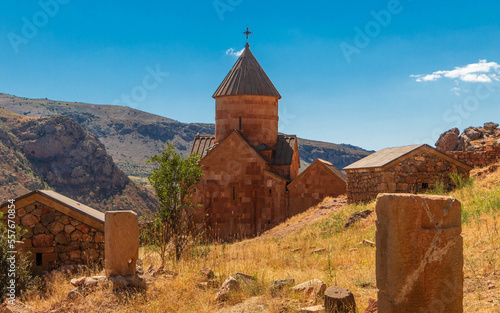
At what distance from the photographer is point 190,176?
35.4ft

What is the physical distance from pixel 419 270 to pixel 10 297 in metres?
6.45

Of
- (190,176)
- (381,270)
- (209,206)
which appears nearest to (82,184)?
(209,206)

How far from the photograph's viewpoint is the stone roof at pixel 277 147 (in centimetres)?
1955

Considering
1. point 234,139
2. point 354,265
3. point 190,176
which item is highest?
point 234,139

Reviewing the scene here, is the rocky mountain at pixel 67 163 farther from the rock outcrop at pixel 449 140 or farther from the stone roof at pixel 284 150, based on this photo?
the rock outcrop at pixel 449 140

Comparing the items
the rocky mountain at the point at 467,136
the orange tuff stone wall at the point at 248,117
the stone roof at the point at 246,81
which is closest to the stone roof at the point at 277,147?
the orange tuff stone wall at the point at 248,117

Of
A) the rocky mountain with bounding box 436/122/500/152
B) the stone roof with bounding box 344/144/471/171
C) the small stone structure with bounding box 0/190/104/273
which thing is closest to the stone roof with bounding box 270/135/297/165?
the stone roof with bounding box 344/144/471/171

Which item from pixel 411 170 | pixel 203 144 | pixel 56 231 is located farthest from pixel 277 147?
pixel 56 231

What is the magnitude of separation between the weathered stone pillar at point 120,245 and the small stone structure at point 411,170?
8134 mm

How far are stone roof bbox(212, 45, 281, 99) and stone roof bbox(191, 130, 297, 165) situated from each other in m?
2.15

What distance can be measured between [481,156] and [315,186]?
6392 mm

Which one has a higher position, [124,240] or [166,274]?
[124,240]

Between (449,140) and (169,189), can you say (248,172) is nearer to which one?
(169,189)

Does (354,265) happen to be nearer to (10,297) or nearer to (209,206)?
(10,297)
